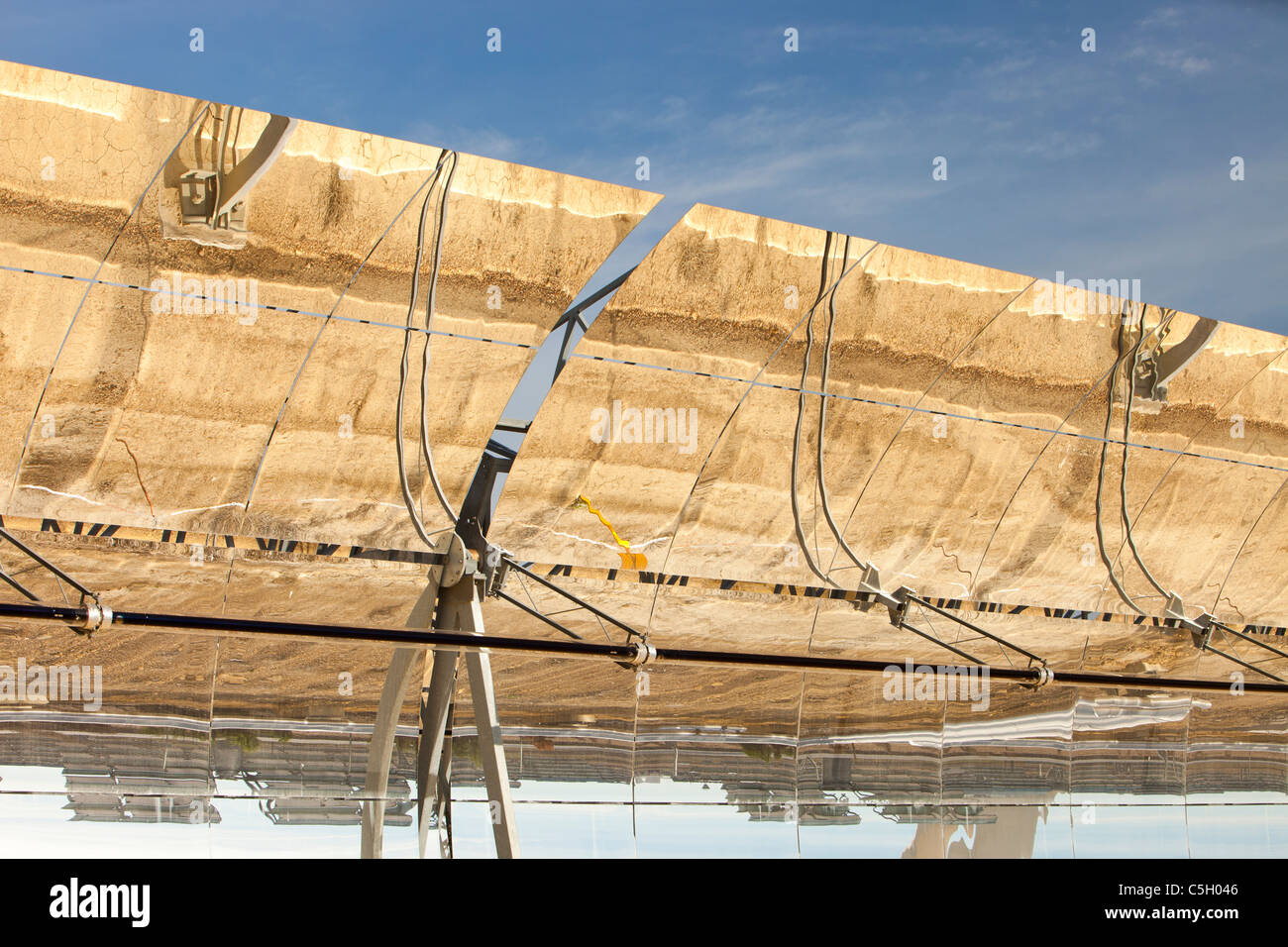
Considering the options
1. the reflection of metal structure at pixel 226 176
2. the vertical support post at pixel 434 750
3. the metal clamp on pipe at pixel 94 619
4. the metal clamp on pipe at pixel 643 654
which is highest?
the reflection of metal structure at pixel 226 176

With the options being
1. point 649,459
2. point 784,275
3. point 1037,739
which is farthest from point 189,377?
point 1037,739

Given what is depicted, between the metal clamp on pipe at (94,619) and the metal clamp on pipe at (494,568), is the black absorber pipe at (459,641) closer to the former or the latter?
the metal clamp on pipe at (94,619)

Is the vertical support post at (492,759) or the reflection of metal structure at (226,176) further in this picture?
the vertical support post at (492,759)

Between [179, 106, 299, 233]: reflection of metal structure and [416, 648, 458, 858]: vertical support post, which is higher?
[179, 106, 299, 233]: reflection of metal structure

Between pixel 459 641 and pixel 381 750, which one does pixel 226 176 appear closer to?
pixel 459 641

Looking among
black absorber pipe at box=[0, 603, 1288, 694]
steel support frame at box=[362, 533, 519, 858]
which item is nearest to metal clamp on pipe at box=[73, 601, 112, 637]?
black absorber pipe at box=[0, 603, 1288, 694]

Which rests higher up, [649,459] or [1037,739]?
[649,459]

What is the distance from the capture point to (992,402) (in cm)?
1272

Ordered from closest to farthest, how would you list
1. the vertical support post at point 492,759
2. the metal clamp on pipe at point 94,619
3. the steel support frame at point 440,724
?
the metal clamp on pipe at point 94,619 < the vertical support post at point 492,759 < the steel support frame at point 440,724

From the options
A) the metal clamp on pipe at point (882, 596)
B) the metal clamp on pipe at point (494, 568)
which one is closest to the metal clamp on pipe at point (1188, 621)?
the metal clamp on pipe at point (882, 596)

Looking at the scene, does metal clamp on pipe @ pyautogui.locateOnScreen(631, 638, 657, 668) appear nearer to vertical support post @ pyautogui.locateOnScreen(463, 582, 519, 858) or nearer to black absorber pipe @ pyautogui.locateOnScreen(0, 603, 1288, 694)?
black absorber pipe @ pyautogui.locateOnScreen(0, 603, 1288, 694)
